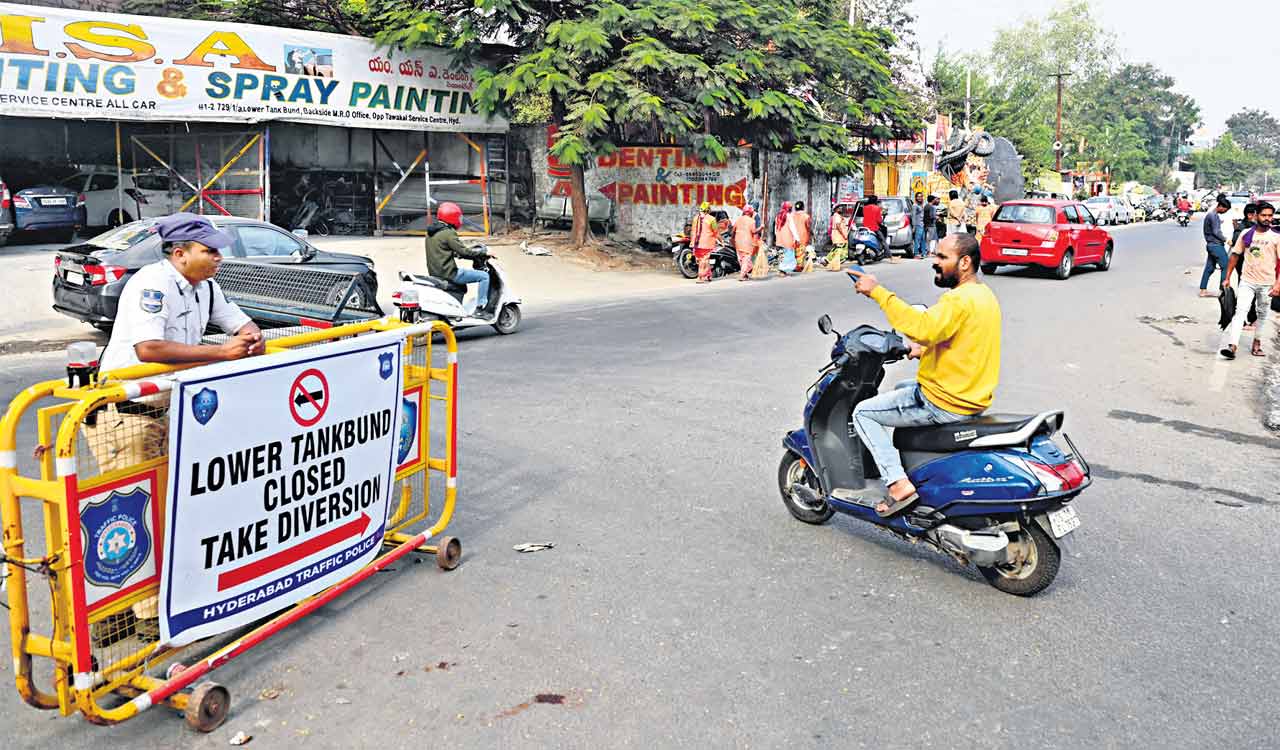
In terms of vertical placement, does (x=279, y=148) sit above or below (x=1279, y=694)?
above

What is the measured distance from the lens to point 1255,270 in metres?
11.0

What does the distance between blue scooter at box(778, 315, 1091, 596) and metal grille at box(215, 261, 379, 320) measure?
533 centimetres

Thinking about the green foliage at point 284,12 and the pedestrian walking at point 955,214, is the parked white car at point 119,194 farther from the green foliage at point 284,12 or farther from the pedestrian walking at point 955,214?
the pedestrian walking at point 955,214

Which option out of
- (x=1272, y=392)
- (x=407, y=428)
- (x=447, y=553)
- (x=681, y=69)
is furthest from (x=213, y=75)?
(x=1272, y=392)

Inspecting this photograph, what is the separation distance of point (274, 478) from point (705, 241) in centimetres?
1697

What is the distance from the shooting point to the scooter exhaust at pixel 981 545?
4.68 meters

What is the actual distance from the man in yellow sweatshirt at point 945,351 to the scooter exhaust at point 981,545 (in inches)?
10.8

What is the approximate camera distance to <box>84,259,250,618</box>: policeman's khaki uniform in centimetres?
359

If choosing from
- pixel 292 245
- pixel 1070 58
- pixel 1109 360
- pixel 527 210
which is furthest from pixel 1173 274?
pixel 1070 58

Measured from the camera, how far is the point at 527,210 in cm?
2730

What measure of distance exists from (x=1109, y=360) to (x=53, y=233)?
63.0 ft

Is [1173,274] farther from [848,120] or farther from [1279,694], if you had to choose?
[1279,694]

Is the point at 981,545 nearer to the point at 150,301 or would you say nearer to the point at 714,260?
the point at 150,301

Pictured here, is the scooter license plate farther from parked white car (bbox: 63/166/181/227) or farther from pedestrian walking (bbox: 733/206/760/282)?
parked white car (bbox: 63/166/181/227)
